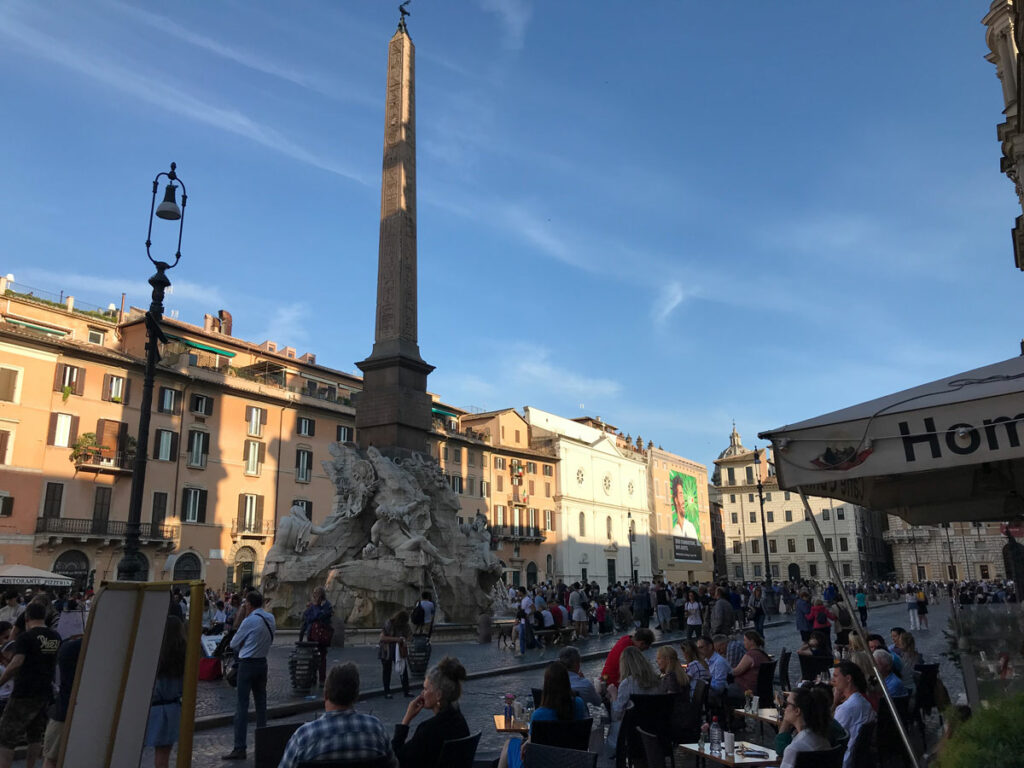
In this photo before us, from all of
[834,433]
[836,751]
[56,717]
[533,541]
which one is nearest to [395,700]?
[56,717]

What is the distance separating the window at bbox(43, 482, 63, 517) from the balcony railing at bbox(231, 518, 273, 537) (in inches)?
272

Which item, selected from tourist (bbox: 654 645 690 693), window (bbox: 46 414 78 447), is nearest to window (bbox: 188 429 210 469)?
window (bbox: 46 414 78 447)

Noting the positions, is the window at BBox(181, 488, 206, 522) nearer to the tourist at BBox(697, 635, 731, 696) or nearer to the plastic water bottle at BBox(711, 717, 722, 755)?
the tourist at BBox(697, 635, 731, 696)

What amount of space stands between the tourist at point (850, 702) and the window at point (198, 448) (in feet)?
102

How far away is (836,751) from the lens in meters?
4.09

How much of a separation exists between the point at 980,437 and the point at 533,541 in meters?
47.1

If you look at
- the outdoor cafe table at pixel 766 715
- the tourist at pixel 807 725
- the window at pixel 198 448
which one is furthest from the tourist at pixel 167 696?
the window at pixel 198 448

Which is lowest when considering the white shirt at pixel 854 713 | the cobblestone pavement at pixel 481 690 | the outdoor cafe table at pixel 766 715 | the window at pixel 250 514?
the cobblestone pavement at pixel 481 690

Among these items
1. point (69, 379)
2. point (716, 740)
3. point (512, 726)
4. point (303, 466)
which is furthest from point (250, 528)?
point (716, 740)

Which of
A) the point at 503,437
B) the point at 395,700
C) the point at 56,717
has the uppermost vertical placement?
the point at 503,437

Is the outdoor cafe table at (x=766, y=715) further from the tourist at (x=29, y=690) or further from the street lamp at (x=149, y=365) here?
the street lamp at (x=149, y=365)

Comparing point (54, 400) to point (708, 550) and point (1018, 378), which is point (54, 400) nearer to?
point (1018, 378)

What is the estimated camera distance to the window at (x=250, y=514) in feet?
110

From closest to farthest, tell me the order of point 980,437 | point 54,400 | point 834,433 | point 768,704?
point 980,437
point 834,433
point 768,704
point 54,400
